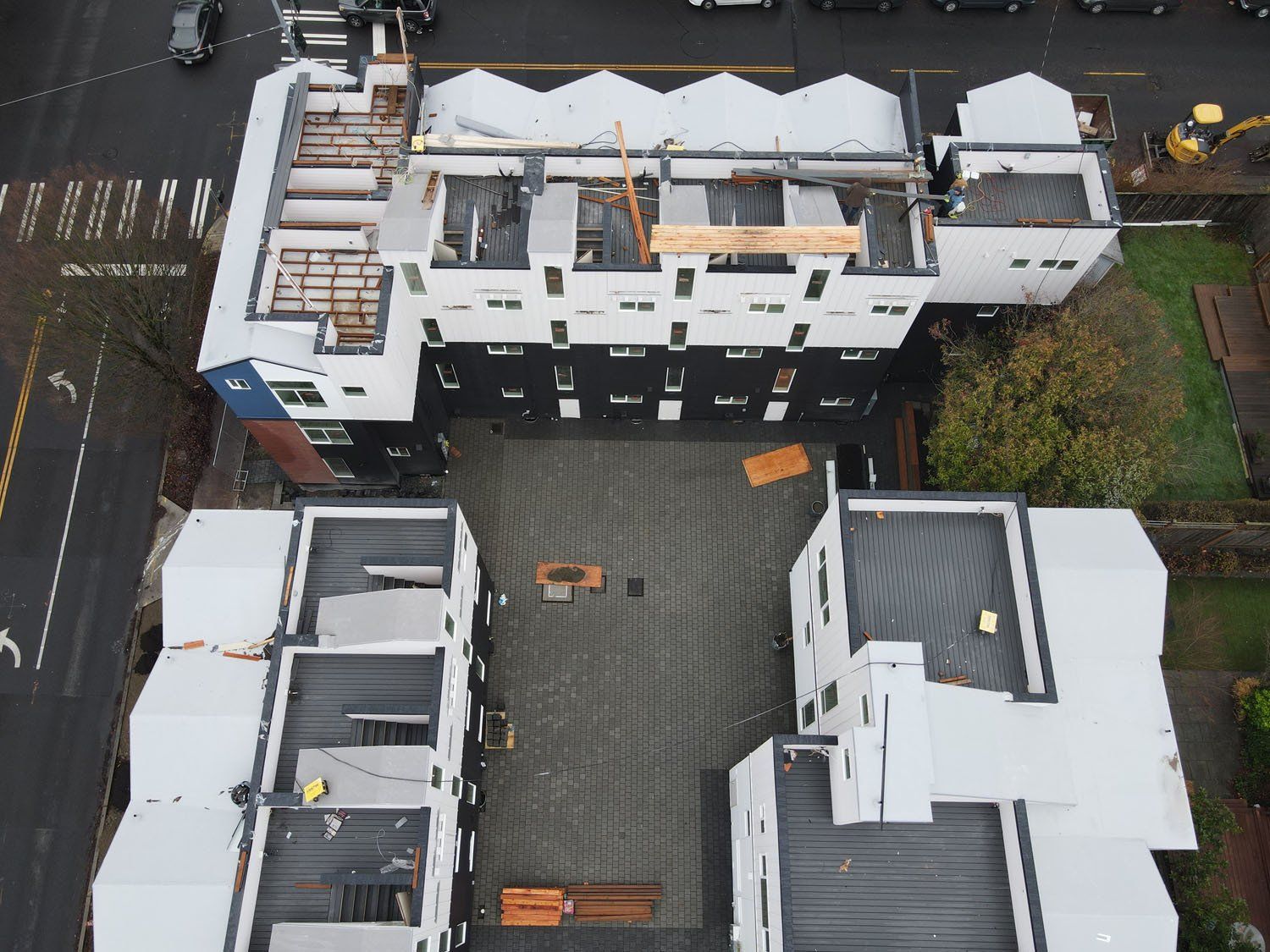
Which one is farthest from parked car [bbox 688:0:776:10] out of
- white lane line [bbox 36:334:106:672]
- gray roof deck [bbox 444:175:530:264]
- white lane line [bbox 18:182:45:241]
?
white lane line [bbox 18:182:45:241]

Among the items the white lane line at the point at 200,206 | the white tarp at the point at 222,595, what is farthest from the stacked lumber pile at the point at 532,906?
the white lane line at the point at 200,206

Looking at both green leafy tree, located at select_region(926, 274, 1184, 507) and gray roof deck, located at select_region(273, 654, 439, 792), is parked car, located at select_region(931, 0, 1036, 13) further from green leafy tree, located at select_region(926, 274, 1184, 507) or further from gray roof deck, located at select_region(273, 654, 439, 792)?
gray roof deck, located at select_region(273, 654, 439, 792)

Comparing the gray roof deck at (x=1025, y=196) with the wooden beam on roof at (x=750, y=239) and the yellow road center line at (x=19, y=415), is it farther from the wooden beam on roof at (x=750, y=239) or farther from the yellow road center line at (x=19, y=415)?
the yellow road center line at (x=19, y=415)

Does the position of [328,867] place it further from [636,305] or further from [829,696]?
[636,305]

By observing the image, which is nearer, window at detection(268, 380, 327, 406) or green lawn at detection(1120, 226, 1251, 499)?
window at detection(268, 380, 327, 406)

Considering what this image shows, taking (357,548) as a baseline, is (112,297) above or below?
above

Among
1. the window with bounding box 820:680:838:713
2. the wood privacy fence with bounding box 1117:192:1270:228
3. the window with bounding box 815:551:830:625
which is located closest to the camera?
the window with bounding box 820:680:838:713

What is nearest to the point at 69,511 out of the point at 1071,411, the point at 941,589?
the point at 941,589
